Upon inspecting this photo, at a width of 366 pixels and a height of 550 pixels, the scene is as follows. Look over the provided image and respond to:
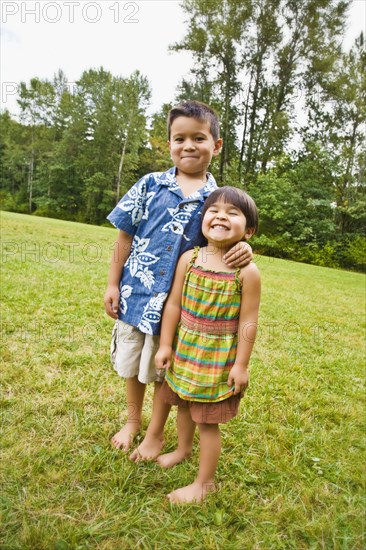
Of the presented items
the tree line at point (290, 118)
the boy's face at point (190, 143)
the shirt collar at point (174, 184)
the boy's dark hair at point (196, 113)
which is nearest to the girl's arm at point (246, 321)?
the shirt collar at point (174, 184)

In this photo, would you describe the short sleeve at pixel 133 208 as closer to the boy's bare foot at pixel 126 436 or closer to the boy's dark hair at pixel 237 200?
the boy's dark hair at pixel 237 200

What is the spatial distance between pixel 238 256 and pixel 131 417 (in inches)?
38.9

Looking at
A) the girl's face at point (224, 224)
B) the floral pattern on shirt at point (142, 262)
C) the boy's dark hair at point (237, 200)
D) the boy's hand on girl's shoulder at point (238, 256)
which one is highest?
the boy's dark hair at point (237, 200)

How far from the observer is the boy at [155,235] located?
1364 mm

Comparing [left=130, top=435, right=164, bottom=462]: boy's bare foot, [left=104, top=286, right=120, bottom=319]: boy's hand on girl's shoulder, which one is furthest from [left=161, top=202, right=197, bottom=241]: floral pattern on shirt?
[left=130, top=435, right=164, bottom=462]: boy's bare foot

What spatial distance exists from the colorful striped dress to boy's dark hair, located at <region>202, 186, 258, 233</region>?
21 centimetres

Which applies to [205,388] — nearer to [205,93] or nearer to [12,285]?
[12,285]

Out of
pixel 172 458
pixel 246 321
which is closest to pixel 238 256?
pixel 246 321

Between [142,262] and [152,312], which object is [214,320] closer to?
[152,312]

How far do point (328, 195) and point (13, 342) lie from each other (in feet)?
56.6

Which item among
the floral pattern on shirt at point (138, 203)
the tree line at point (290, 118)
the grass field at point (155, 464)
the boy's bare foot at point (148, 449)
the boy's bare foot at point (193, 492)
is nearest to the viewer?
the grass field at point (155, 464)

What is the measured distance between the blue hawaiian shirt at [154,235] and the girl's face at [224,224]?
5.1 inches

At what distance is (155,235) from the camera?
4.57ft

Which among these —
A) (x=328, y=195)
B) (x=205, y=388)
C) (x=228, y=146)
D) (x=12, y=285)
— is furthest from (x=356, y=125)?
(x=205, y=388)
